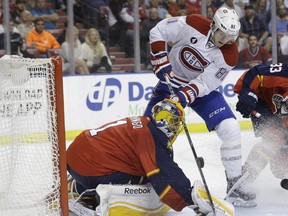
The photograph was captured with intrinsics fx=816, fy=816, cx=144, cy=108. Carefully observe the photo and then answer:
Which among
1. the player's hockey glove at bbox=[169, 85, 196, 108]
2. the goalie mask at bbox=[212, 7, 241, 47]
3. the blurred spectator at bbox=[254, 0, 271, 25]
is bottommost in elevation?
the blurred spectator at bbox=[254, 0, 271, 25]

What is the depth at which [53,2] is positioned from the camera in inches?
310

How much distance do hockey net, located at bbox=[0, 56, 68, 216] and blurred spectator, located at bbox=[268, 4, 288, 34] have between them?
545 cm

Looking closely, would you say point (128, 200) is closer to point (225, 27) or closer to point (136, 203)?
point (136, 203)

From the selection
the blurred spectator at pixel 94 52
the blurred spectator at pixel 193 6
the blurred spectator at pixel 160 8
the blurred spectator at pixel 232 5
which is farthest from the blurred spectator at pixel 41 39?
the blurred spectator at pixel 232 5

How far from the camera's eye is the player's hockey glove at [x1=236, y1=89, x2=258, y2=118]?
15.2ft

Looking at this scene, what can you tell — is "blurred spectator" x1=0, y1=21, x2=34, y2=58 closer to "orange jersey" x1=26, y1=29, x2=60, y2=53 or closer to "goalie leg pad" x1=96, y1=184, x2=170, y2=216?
"orange jersey" x1=26, y1=29, x2=60, y2=53

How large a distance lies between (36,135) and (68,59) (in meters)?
4.21

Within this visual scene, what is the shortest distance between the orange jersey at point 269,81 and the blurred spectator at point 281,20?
427 cm

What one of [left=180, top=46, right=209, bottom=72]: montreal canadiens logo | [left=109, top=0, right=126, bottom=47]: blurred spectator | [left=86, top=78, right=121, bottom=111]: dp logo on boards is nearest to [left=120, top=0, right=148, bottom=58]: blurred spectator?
[left=109, top=0, right=126, bottom=47]: blurred spectator

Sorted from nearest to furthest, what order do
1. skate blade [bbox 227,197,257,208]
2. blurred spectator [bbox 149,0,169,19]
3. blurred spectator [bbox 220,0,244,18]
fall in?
skate blade [bbox 227,197,257,208]
blurred spectator [bbox 149,0,169,19]
blurred spectator [bbox 220,0,244,18]

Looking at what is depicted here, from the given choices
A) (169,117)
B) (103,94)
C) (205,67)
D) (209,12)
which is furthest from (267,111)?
(209,12)

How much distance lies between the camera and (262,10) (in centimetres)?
892

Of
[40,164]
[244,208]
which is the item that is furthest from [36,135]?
[244,208]

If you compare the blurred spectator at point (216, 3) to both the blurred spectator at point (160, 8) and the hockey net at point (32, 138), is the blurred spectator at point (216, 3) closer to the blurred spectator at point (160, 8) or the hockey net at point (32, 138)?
the blurred spectator at point (160, 8)
